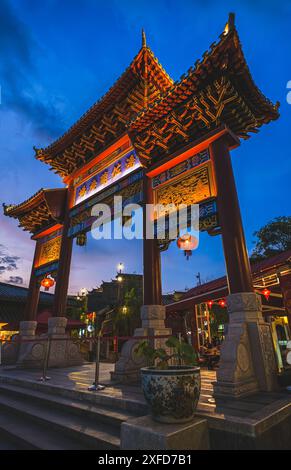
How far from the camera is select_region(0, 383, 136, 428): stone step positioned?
135 inches

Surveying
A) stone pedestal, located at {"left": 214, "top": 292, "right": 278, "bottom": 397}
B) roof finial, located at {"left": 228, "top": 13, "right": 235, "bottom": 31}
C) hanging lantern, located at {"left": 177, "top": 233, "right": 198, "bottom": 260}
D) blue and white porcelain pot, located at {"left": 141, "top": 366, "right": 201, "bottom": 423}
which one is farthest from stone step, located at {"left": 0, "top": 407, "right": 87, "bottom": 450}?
roof finial, located at {"left": 228, "top": 13, "right": 235, "bottom": 31}

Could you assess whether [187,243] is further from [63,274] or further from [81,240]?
[63,274]

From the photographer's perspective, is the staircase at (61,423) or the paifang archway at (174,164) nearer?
the staircase at (61,423)

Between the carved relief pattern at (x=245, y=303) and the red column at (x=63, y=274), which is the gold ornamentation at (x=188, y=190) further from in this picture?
the red column at (x=63, y=274)

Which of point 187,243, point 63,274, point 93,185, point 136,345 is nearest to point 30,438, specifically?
point 136,345

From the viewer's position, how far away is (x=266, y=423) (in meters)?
2.63

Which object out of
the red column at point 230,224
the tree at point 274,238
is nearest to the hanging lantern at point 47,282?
the red column at point 230,224

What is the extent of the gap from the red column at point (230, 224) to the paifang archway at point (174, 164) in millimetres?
21

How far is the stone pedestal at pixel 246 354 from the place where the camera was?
4059 millimetres

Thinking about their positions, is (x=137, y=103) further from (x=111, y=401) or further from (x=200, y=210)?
(x=111, y=401)

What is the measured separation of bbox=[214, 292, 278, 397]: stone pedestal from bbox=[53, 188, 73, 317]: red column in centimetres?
708

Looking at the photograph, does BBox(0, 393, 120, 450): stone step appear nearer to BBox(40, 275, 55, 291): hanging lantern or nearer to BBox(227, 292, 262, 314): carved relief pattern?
BBox(227, 292, 262, 314): carved relief pattern

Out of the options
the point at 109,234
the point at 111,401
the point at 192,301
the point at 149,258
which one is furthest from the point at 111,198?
the point at 111,401
